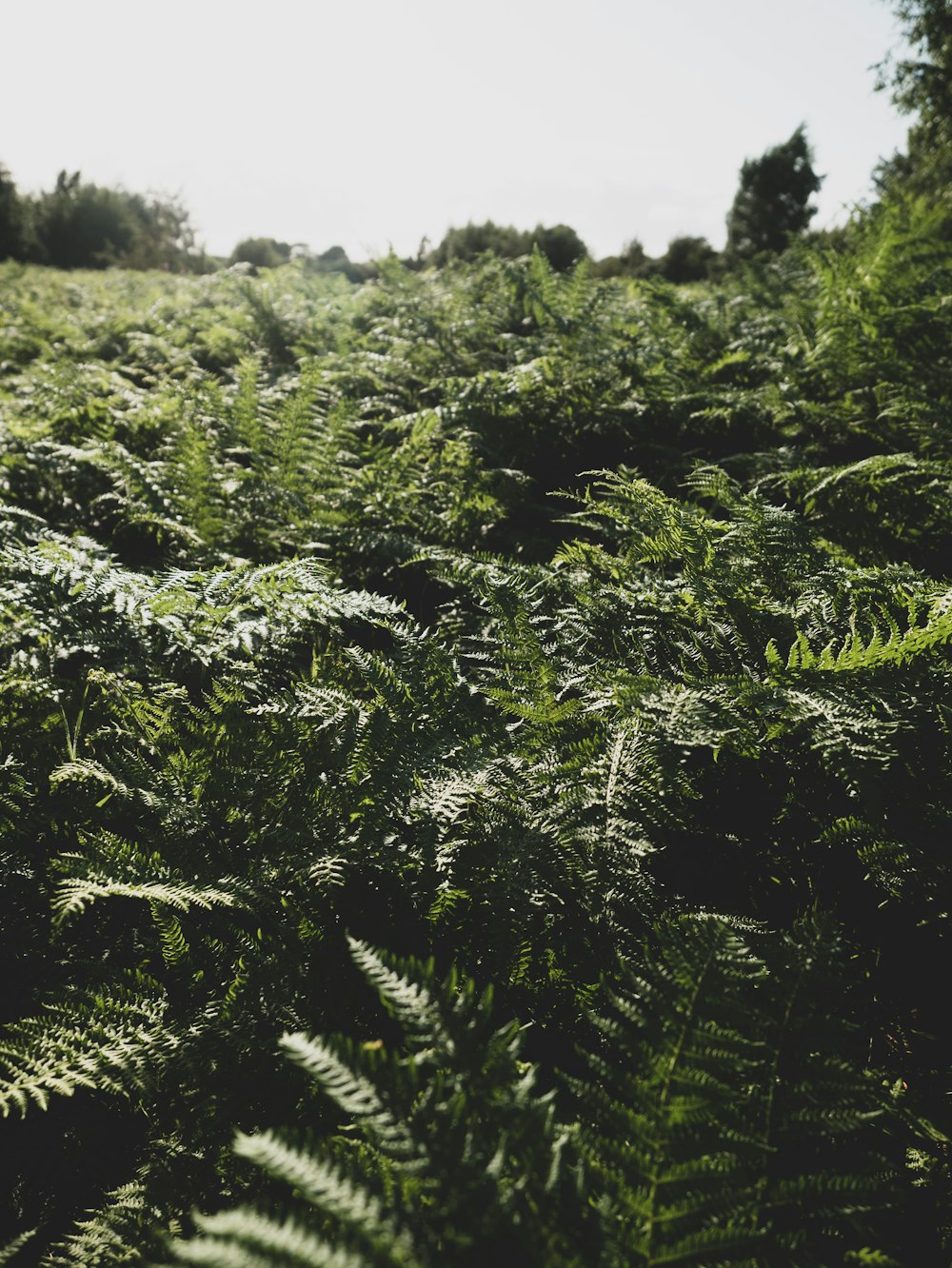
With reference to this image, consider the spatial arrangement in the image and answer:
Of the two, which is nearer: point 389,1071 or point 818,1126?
point 389,1071

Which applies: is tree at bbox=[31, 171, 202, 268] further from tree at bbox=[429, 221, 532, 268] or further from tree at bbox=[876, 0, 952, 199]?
tree at bbox=[876, 0, 952, 199]

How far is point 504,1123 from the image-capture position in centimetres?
87

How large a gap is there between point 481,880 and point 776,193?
27322mm

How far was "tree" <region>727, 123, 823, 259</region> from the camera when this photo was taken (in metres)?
22.5

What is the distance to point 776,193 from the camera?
2286cm

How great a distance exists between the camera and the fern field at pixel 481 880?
2.92ft

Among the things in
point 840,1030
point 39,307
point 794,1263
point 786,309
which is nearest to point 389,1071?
point 794,1263

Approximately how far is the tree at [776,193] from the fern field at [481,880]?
23963mm

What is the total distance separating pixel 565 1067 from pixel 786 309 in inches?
181

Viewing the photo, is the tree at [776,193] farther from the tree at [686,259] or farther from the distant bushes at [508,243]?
the distant bushes at [508,243]

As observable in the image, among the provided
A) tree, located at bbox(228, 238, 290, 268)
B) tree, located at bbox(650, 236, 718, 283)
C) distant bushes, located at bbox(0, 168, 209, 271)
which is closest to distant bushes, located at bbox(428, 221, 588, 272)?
tree, located at bbox(650, 236, 718, 283)

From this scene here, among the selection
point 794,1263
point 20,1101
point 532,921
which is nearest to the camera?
point 794,1263

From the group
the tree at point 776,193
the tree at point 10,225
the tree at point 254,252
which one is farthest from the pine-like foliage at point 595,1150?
the tree at point 776,193

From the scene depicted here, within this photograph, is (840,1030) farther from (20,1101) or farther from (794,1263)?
(20,1101)
